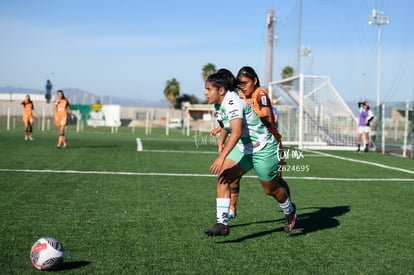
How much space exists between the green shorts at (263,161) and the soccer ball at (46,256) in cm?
220

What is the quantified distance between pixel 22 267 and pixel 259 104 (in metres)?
3.24

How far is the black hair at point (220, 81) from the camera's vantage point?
5695mm

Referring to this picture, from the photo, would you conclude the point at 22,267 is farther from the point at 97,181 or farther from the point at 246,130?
the point at 97,181

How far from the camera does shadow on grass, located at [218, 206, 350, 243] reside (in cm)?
630

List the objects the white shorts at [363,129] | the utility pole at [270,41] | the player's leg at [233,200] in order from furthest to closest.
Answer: the utility pole at [270,41], the white shorts at [363,129], the player's leg at [233,200]

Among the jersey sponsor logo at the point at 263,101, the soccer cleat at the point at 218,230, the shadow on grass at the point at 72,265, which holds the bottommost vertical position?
the shadow on grass at the point at 72,265

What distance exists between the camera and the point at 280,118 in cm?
2842

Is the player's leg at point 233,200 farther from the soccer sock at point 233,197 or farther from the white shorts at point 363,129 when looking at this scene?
the white shorts at point 363,129

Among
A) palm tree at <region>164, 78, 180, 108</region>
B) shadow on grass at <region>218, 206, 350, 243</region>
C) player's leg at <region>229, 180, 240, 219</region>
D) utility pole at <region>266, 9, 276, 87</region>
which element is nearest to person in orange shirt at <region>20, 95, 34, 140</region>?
shadow on grass at <region>218, 206, 350, 243</region>

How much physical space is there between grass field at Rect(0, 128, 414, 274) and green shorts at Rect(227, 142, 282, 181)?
2.32 feet

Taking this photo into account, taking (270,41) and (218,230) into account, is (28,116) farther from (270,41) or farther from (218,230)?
(270,41)

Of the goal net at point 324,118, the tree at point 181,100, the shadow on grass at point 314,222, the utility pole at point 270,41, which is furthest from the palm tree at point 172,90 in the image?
the shadow on grass at point 314,222

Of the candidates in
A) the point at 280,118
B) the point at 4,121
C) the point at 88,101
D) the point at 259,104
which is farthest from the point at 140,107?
the point at 259,104

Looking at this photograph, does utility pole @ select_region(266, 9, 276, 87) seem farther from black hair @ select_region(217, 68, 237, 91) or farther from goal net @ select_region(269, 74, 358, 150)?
black hair @ select_region(217, 68, 237, 91)
